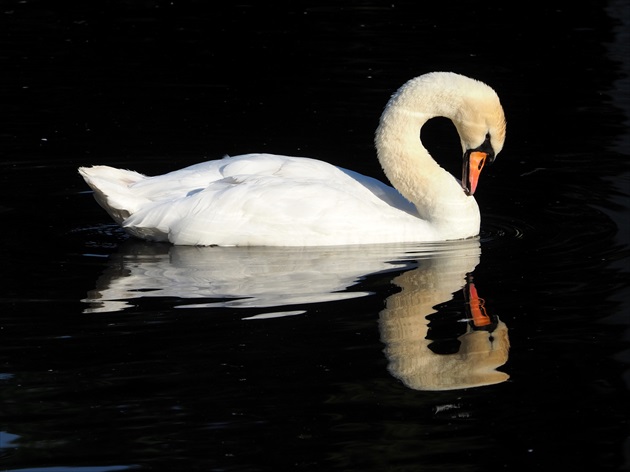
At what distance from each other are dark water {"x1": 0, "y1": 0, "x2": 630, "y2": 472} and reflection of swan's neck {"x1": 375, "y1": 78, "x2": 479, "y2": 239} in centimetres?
22

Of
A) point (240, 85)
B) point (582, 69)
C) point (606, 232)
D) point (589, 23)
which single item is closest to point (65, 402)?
point (606, 232)

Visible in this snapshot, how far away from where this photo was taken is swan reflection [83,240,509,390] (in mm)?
6902

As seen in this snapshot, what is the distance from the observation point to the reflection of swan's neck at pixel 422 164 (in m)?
9.36

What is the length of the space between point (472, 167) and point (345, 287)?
1.89m

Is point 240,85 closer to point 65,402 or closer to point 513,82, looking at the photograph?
point 513,82

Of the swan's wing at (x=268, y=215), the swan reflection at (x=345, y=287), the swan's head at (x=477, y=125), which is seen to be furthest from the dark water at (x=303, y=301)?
the swan's head at (x=477, y=125)

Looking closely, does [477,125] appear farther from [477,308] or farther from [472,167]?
[477,308]

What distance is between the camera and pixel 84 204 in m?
10.5

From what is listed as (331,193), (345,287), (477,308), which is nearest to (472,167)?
(331,193)

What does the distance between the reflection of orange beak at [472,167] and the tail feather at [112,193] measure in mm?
2279

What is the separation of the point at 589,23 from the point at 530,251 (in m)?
10.5

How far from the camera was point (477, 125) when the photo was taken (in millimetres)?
9328

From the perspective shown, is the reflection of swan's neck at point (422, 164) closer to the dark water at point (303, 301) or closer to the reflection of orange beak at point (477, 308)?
the dark water at point (303, 301)

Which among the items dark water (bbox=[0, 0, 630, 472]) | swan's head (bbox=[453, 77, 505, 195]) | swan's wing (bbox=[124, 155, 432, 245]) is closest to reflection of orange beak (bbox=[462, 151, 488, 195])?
swan's head (bbox=[453, 77, 505, 195])
